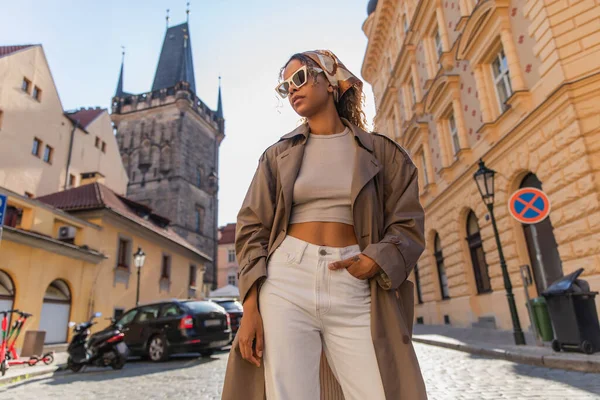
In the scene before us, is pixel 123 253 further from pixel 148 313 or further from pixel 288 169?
pixel 288 169

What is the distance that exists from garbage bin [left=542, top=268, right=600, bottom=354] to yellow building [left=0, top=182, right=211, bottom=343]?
14.9 metres

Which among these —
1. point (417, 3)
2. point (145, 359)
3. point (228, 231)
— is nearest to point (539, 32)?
point (417, 3)

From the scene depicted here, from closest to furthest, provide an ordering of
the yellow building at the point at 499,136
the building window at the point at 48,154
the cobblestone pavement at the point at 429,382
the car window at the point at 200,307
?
the cobblestone pavement at the point at 429,382
the yellow building at the point at 499,136
the car window at the point at 200,307
the building window at the point at 48,154

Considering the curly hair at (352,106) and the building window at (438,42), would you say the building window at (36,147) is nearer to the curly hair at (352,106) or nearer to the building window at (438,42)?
the building window at (438,42)

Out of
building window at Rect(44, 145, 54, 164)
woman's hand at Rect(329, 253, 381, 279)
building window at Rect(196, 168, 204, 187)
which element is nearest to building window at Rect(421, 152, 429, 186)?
woman's hand at Rect(329, 253, 381, 279)

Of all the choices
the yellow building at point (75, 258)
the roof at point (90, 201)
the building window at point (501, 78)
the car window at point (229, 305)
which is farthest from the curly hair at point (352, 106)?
the roof at point (90, 201)

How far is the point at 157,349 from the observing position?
35.6 feet

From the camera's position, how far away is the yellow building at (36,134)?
20578 millimetres

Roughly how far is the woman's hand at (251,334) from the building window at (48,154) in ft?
86.2

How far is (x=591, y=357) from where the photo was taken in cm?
640

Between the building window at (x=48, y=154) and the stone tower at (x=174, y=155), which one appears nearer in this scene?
the building window at (x=48, y=154)

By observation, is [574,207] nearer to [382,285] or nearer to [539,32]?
[539,32]

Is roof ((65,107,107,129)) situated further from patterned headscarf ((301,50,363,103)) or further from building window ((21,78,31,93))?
patterned headscarf ((301,50,363,103))

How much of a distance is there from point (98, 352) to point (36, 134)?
1757 cm
